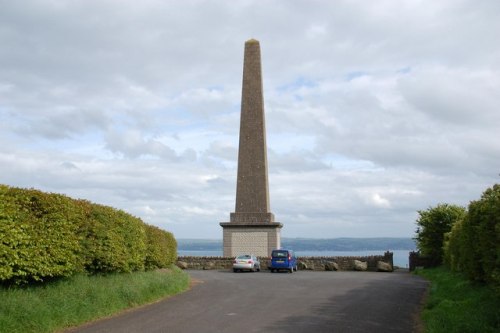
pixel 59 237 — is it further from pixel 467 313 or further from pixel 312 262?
pixel 312 262

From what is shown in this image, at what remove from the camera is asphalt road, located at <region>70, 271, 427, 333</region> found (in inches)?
508

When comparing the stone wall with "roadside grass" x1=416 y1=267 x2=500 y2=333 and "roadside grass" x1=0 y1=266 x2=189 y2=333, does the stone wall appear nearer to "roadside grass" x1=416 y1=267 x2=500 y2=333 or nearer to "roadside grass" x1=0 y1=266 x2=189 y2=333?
"roadside grass" x1=0 y1=266 x2=189 y2=333

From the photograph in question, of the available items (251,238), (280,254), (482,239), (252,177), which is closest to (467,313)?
(482,239)

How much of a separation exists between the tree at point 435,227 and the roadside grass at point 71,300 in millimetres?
25006

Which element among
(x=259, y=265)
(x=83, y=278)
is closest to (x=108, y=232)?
(x=83, y=278)

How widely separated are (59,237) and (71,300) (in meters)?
1.55

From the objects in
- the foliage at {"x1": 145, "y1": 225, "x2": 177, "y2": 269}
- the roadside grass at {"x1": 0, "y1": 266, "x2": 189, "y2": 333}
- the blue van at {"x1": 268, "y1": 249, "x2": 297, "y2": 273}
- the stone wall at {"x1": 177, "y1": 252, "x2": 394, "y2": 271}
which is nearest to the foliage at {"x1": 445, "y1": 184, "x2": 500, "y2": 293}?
the roadside grass at {"x1": 0, "y1": 266, "x2": 189, "y2": 333}

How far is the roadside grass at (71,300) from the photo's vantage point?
1155 cm

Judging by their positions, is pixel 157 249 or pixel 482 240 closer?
pixel 482 240

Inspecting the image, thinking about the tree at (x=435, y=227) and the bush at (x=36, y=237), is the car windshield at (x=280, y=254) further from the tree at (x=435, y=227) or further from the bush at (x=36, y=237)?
the bush at (x=36, y=237)

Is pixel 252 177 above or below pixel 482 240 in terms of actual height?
above

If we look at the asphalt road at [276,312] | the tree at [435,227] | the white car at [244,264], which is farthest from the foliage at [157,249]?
the tree at [435,227]

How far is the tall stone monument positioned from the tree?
10566mm

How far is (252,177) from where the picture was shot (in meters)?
42.5
